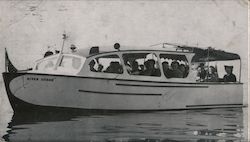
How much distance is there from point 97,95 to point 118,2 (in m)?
0.96

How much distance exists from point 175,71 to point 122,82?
57cm

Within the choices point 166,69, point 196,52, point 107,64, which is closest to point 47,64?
point 107,64

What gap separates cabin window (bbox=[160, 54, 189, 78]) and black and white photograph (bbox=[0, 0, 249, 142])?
0.03ft

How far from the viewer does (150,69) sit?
506 centimetres

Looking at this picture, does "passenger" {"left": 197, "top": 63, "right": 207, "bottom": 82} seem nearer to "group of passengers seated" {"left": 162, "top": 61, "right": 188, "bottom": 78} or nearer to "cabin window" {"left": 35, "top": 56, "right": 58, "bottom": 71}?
"group of passengers seated" {"left": 162, "top": 61, "right": 188, "bottom": 78}

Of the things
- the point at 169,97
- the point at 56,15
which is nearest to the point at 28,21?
the point at 56,15

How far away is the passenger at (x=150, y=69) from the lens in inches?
199

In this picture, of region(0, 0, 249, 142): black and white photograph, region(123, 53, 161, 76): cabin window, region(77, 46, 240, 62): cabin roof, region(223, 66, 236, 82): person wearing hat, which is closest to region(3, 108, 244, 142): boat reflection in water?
region(0, 0, 249, 142): black and white photograph

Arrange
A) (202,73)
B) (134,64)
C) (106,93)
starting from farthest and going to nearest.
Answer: (202,73)
(134,64)
(106,93)

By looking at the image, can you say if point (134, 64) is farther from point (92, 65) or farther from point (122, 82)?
point (92, 65)

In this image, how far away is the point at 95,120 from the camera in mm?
4957

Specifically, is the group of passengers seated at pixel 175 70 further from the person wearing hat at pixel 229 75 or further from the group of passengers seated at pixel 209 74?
the person wearing hat at pixel 229 75

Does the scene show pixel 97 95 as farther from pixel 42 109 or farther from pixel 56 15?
pixel 56 15

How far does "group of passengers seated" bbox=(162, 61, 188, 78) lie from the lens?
5.09 metres
